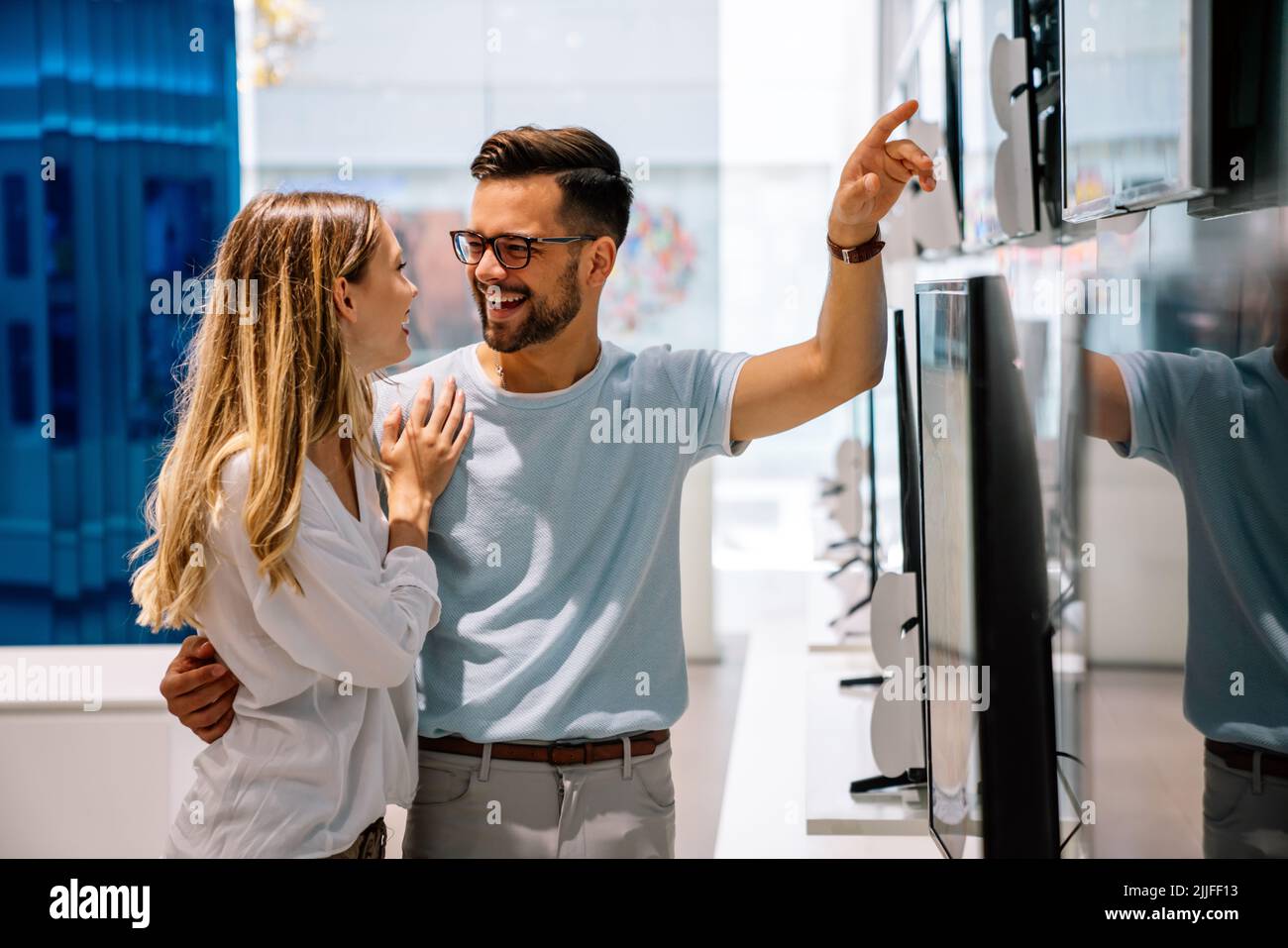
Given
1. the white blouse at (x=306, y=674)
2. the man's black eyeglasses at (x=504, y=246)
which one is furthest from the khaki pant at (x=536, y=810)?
the man's black eyeglasses at (x=504, y=246)

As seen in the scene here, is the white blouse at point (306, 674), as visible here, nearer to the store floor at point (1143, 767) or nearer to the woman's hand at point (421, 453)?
the woman's hand at point (421, 453)

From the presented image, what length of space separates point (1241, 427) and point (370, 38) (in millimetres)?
5390

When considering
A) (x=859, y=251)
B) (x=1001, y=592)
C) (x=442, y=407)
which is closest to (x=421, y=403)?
(x=442, y=407)

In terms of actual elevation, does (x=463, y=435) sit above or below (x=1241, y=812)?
above

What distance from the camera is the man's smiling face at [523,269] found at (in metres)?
1.53

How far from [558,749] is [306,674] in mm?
348

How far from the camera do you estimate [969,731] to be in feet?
4.74

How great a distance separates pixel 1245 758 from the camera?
4.61 ft

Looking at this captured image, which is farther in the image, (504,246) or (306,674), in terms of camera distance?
(504,246)

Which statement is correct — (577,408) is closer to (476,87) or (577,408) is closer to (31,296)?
(31,296)

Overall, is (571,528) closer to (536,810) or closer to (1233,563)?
(536,810)

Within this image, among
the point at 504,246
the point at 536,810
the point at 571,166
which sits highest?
the point at 571,166

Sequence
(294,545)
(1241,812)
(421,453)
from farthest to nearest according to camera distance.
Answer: (421,453) < (1241,812) < (294,545)
